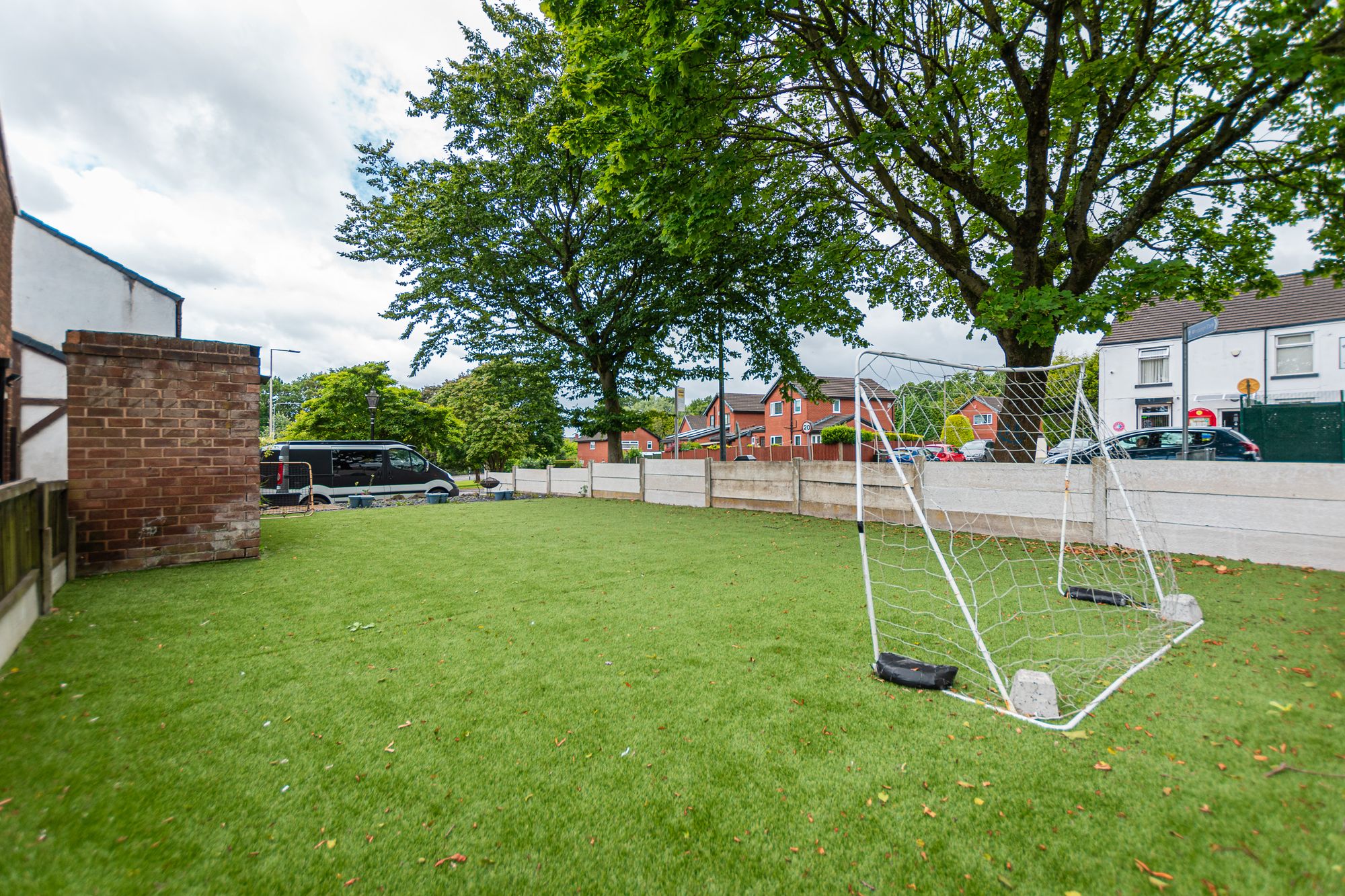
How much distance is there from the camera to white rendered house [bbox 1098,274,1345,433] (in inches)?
715

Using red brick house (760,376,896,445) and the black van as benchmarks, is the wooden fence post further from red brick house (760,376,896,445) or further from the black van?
red brick house (760,376,896,445)

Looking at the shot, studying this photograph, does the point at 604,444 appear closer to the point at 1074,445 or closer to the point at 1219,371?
the point at 1219,371

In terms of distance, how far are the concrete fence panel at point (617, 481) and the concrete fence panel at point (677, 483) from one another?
0.43m

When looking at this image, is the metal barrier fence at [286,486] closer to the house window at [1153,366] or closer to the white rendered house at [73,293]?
the white rendered house at [73,293]

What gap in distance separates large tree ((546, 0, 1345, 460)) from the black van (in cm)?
1232

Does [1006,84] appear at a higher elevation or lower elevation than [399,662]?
higher

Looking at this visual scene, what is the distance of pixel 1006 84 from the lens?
959cm

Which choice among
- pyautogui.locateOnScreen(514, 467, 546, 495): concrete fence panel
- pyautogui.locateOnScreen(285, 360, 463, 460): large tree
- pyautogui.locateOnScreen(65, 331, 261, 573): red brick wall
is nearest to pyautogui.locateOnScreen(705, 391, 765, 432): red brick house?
pyautogui.locateOnScreen(285, 360, 463, 460): large tree

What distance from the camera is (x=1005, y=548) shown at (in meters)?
7.24

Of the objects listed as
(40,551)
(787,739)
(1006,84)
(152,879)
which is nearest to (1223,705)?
(787,739)

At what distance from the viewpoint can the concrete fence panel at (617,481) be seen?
1491cm

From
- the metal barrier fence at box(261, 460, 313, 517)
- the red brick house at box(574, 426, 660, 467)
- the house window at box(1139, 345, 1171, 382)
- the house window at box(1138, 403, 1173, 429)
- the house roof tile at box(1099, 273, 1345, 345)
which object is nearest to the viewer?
the metal barrier fence at box(261, 460, 313, 517)

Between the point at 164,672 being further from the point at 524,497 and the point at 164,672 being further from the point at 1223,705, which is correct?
the point at 524,497

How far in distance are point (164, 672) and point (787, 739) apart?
3.49 meters
